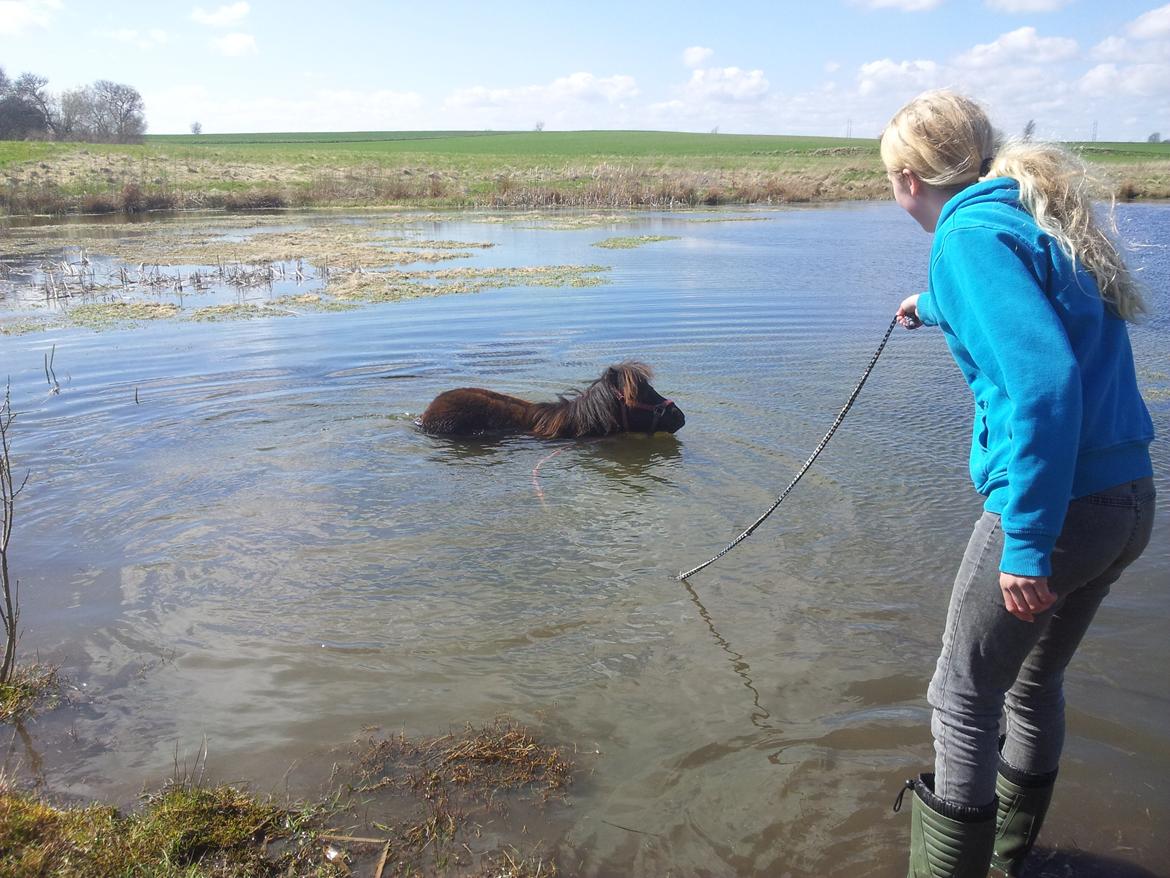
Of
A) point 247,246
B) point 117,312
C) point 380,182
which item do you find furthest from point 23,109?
point 117,312

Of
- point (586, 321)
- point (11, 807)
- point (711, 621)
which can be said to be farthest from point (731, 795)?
point (586, 321)

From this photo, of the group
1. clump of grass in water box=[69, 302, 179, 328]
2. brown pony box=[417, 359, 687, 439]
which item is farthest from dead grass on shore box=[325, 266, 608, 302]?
brown pony box=[417, 359, 687, 439]

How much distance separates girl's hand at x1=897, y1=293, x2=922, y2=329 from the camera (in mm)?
3566

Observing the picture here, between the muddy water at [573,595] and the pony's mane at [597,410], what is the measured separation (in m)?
0.27

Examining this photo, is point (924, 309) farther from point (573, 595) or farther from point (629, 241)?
point (629, 241)

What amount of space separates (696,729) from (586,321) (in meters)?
10.4

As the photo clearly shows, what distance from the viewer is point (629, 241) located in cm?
2472

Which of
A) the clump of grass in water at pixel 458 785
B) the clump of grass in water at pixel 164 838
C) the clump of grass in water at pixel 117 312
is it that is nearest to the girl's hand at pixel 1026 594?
the clump of grass in water at pixel 458 785

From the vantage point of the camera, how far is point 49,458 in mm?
8211

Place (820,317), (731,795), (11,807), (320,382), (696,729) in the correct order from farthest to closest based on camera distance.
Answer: (820,317)
(320,382)
(696,729)
(731,795)
(11,807)

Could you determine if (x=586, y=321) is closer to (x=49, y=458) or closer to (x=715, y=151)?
(x=49, y=458)

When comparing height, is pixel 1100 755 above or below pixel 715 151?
below

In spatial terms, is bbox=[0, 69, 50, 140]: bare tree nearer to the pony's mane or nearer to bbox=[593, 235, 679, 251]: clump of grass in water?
bbox=[593, 235, 679, 251]: clump of grass in water

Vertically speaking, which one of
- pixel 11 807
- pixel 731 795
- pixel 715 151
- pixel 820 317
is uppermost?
pixel 715 151
